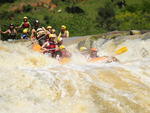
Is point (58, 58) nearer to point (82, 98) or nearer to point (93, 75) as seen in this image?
point (93, 75)

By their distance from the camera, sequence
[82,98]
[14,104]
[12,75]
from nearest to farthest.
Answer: [14,104], [82,98], [12,75]

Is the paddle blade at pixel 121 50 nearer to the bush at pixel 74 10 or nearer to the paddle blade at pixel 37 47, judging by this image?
the paddle blade at pixel 37 47

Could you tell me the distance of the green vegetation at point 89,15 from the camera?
25.9 m

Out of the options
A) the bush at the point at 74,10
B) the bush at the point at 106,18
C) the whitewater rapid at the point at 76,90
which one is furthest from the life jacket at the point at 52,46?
the bush at the point at 74,10

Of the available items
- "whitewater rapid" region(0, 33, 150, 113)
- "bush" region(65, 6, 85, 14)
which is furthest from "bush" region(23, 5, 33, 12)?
"whitewater rapid" region(0, 33, 150, 113)

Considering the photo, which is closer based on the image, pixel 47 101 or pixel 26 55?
pixel 47 101

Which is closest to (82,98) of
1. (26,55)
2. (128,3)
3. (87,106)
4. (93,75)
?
(87,106)

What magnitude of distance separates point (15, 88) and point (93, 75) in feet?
5.45

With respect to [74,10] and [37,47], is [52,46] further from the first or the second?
[74,10]

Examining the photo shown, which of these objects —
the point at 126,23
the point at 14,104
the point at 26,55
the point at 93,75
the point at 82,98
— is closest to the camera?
the point at 14,104

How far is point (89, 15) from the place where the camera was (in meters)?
29.3

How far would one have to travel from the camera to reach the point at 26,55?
9.27 meters

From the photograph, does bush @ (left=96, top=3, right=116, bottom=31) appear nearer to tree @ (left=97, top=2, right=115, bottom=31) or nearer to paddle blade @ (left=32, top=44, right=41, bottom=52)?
tree @ (left=97, top=2, right=115, bottom=31)

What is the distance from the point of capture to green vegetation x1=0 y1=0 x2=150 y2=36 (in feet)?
84.8
